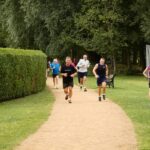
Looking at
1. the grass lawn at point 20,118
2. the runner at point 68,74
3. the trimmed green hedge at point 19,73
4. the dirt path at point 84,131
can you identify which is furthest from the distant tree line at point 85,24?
the dirt path at point 84,131

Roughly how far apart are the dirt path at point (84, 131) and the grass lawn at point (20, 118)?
0.85 feet

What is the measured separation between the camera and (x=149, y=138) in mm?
12242

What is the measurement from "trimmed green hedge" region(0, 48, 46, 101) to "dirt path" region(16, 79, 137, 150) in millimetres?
4282

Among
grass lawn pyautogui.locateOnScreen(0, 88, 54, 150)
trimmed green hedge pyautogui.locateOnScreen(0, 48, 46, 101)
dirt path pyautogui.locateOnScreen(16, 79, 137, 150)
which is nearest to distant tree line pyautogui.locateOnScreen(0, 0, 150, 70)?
trimmed green hedge pyautogui.locateOnScreen(0, 48, 46, 101)

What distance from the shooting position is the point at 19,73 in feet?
82.3

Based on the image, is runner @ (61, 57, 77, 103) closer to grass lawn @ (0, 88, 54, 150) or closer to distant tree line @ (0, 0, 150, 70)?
grass lawn @ (0, 88, 54, 150)

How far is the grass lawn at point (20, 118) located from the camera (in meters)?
12.4

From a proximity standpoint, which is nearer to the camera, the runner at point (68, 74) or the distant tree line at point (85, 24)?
the runner at point (68, 74)

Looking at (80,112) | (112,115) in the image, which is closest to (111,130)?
(112,115)

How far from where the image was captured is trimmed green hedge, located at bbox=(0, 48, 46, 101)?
76.3ft

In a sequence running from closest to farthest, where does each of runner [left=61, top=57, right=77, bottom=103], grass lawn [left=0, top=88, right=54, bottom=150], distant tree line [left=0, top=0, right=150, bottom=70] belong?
grass lawn [left=0, top=88, right=54, bottom=150]
runner [left=61, top=57, right=77, bottom=103]
distant tree line [left=0, top=0, right=150, bottom=70]

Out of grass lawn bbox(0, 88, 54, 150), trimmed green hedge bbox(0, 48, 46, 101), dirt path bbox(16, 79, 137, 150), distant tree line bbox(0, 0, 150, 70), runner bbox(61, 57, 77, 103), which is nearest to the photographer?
dirt path bbox(16, 79, 137, 150)

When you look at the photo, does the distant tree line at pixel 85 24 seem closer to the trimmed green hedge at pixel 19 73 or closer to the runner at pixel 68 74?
the trimmed green hedge at pixel 19 73

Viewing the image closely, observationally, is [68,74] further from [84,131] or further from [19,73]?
[84,131]
